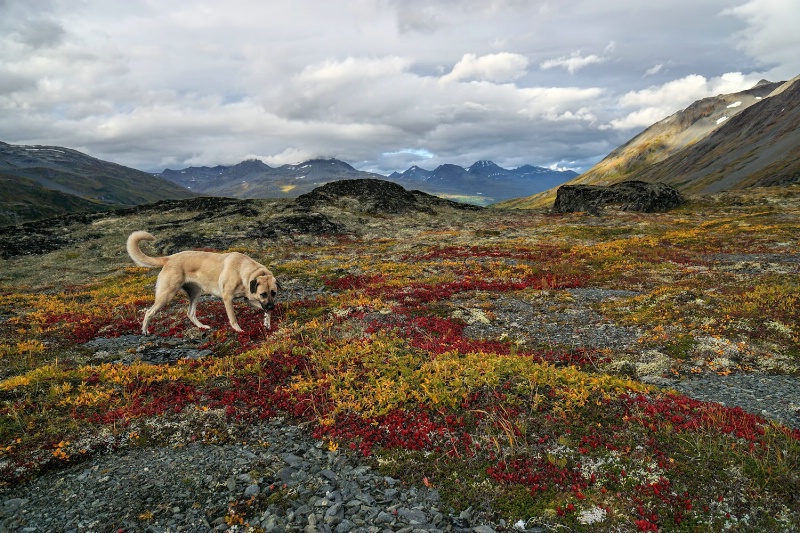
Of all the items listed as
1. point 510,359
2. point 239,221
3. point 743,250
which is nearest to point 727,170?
point 743,250

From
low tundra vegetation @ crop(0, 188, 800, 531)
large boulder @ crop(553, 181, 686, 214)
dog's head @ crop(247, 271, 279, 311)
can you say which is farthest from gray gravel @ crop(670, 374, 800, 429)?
large boulder @ crop(553, 181, 686, 214)

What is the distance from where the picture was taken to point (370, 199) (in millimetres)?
94812

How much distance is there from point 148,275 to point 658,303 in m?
42.0

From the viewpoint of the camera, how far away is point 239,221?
2822 inches

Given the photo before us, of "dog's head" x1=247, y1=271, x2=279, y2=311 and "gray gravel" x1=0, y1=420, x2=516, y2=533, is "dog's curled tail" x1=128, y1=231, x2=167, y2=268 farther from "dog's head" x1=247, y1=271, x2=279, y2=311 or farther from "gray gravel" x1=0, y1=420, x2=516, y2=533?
"gray gravel" x1=0, y1=420, x2=516, y2=533

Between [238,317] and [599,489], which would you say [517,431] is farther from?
[238,317]

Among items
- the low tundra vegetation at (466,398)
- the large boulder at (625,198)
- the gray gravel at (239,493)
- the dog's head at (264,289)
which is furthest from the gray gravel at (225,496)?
the large boulder at (625,198)

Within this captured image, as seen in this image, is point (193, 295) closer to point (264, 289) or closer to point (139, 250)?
point (139, 250)

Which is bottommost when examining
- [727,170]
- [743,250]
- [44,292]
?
[44,292]

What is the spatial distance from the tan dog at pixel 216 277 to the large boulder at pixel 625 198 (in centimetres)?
8784

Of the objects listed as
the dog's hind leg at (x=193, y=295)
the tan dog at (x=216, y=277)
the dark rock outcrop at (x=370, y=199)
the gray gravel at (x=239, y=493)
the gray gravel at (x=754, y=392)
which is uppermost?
the dark rock outcrop at (x=370, y=199)

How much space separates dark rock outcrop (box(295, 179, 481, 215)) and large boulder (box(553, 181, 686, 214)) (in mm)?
26517

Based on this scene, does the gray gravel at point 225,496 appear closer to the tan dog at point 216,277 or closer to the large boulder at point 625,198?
the tan dog at point 216,277

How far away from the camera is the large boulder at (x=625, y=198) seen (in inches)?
3482
